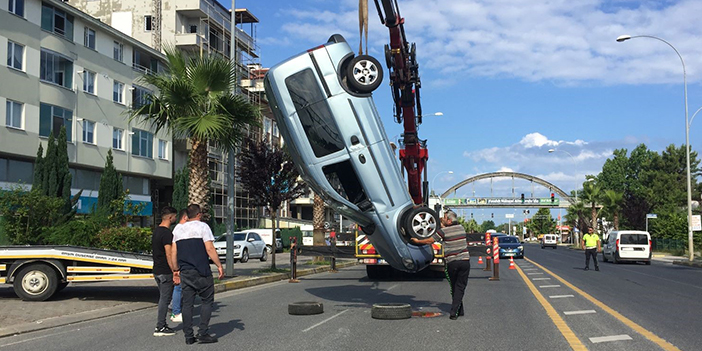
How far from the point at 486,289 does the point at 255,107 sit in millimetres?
8119

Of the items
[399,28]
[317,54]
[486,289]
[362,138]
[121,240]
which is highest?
[399,28]

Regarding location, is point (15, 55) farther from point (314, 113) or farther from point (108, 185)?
point (314, 113)

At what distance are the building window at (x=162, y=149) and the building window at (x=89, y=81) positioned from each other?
7.86m

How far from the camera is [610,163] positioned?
94062 millimetres

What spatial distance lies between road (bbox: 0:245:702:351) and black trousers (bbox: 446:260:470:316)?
0.25 meters

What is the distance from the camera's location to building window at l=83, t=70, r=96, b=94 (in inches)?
1464

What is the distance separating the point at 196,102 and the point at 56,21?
21819mm

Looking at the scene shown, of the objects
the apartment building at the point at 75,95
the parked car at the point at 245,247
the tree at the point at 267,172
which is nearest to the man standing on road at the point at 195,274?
the tree at the point at 267,172

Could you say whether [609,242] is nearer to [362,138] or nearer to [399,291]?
[399,291]

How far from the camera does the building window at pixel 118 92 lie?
4008 centimetres

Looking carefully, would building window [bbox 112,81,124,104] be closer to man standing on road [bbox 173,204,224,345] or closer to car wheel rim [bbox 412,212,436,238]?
car wheel rim [bbox 412,212,436,238]

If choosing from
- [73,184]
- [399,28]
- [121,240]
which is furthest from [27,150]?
[399,28]

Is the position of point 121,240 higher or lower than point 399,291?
higher

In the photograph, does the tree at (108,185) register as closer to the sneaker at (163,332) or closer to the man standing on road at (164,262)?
the man standing on road at (164,262)
